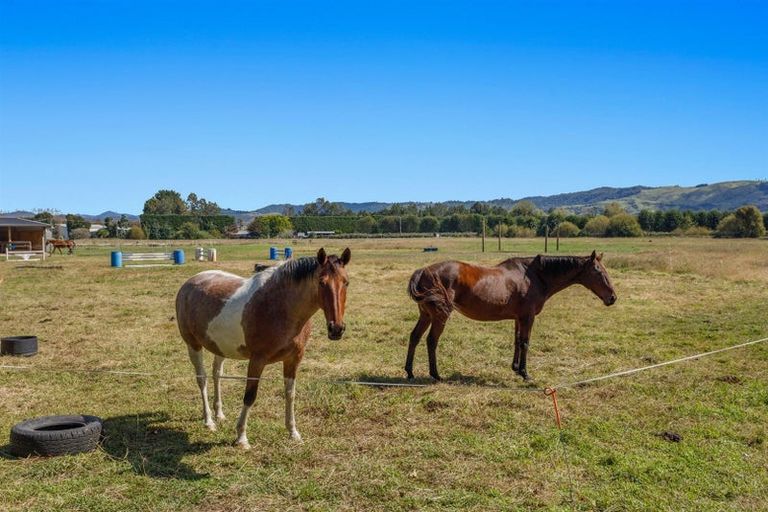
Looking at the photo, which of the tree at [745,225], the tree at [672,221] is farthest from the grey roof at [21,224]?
the tree at [672,221]

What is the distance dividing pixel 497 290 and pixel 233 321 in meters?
4.80

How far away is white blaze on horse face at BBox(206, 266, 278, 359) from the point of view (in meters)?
6.64

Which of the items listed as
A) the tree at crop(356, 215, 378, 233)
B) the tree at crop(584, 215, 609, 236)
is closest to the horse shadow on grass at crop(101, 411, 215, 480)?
the tree at crop(584, 215, 609, 236)

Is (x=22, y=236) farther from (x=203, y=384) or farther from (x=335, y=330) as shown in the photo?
(x=335, y=330)

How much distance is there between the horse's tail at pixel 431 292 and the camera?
30.9 feet

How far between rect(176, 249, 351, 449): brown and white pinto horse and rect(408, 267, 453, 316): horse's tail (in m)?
3.09

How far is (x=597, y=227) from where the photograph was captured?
91938 mm

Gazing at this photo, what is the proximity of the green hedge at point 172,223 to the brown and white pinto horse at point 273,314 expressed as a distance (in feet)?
314

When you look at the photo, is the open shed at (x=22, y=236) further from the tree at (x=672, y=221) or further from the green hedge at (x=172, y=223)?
the tree at (x=672, y=221)

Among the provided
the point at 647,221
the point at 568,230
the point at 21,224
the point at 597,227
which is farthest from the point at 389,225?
the point at 21,224

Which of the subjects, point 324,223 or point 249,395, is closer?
point 249,395

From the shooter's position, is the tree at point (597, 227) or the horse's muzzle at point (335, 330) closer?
the horse's muzzle at point (335, 330)

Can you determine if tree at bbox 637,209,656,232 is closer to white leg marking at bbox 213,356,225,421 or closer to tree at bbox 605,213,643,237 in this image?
tree at bbox 605,213,643,237

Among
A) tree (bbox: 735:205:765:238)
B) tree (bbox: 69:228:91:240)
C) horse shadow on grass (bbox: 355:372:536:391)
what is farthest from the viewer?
tree (bbox: 69:228:91:240)
